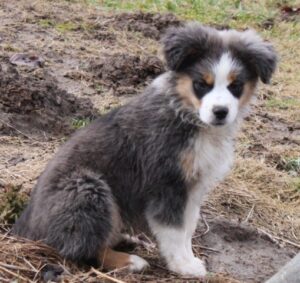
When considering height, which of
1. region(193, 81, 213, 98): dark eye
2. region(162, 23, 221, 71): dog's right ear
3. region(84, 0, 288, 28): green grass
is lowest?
region(84, 0, 288, 28): green grass

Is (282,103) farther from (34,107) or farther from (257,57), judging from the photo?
(257,57)

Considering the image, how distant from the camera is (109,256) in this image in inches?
188

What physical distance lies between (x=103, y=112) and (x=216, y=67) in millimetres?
3023

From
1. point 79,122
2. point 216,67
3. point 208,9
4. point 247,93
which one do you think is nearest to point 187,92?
point 216,67

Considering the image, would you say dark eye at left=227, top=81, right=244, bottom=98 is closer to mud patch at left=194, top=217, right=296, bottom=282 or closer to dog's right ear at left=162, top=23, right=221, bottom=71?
dog's right ear at left=162, top=23, right=221, bottom=71

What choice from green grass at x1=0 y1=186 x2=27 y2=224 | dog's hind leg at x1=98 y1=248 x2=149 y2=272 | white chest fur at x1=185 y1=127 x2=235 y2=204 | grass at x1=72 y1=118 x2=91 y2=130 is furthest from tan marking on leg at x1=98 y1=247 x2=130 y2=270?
grass at x1=72 y1=118 x2=91 y2=130

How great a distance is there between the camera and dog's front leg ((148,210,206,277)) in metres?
4.76

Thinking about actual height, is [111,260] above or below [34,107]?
above

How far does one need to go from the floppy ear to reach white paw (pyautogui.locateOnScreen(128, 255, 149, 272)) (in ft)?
4.75

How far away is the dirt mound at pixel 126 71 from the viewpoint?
8.42 m

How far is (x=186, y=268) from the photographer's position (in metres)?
4.81

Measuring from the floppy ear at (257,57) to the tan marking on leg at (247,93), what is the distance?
9 cm

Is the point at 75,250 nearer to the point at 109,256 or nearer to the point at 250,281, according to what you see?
the point at 109,256

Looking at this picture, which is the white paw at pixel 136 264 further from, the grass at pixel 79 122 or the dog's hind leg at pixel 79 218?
the grass at pixel 79 122
